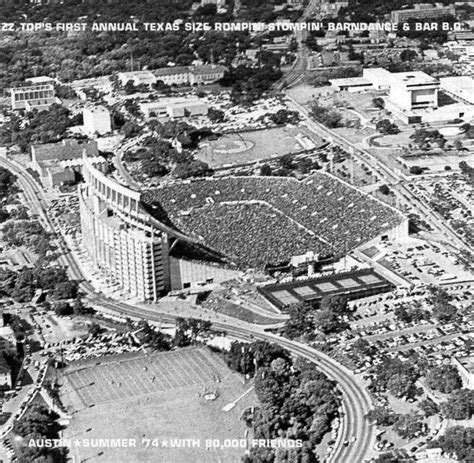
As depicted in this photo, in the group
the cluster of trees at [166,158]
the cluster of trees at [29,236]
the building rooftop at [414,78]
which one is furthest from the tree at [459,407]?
the building rooftop at [414,78]

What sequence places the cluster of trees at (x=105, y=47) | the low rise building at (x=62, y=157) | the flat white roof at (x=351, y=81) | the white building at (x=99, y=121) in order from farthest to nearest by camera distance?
the cluster of trees at (x=105, y=47) < the flat white roof at (x=351, y=81) < the white building at (x=99, y=121) < the low rise building at (x=62, y=157)

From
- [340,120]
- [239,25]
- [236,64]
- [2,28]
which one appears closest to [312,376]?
[340,120]

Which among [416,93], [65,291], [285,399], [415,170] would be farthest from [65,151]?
[285,399]

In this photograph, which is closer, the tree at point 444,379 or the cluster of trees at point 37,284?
the tree at point 444,379

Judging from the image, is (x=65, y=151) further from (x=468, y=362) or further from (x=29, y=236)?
(x=468, y=362)

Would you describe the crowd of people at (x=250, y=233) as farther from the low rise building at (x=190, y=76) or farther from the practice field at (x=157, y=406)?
the low rise building at (x=190, y=76)

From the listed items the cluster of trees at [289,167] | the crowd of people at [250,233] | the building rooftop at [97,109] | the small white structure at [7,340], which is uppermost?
the building rooftop at [97,109]
